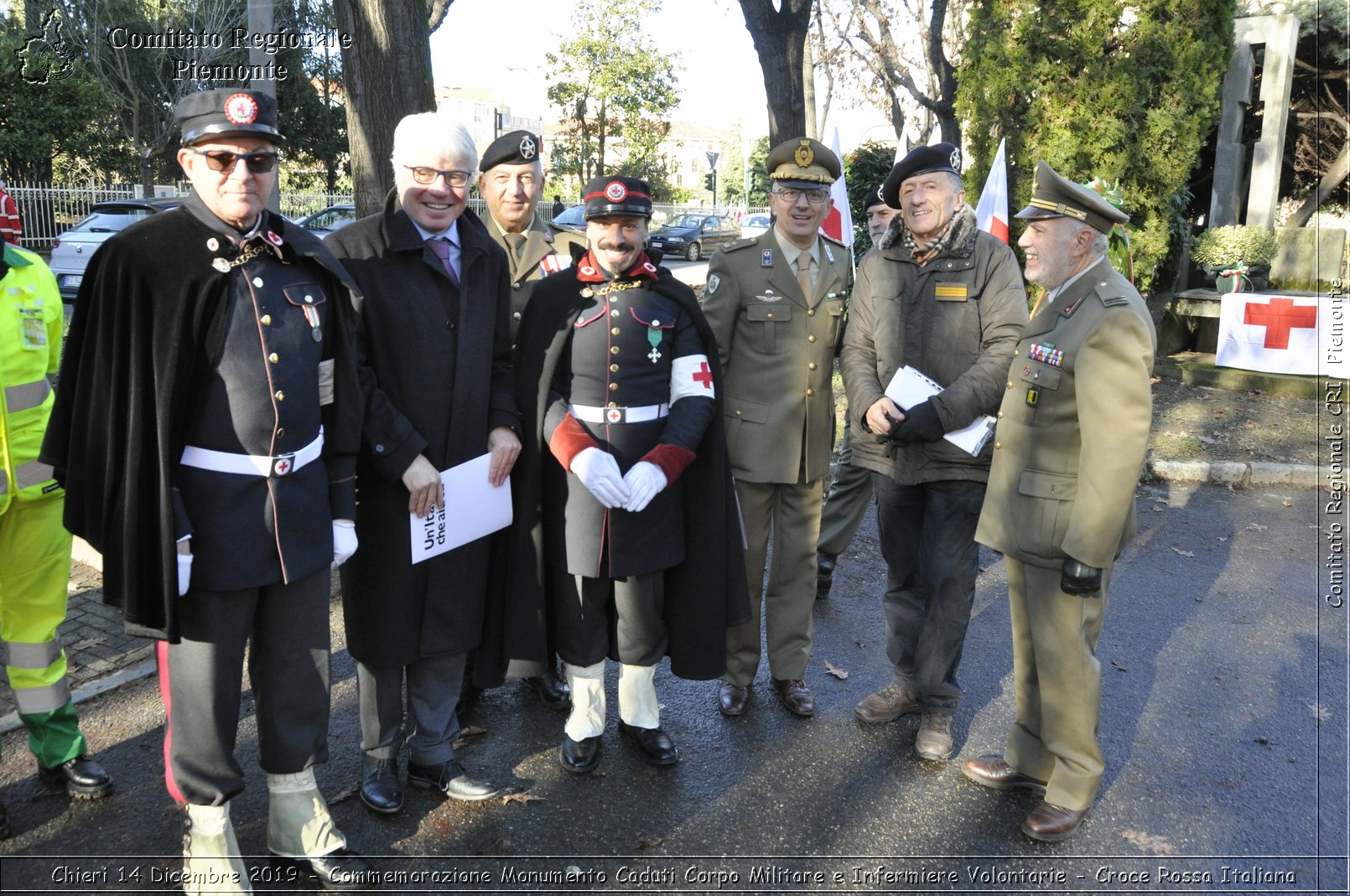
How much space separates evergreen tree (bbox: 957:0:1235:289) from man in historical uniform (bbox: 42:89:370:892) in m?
9.95

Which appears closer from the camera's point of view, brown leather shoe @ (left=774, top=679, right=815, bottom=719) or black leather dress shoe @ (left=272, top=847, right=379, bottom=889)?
black leather dress shoe @ (left=272, top=847, right=379, bottom=889)

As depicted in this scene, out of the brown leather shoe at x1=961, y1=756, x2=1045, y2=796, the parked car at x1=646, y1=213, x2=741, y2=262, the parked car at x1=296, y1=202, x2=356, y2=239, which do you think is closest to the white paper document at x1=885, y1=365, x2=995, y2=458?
the brown leather shoe at x1=961, y1=756, x2=1045, y2=796

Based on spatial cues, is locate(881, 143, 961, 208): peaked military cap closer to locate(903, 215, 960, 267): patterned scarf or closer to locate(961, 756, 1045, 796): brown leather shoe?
locate(903, 215, 960, 267): patterned scarf

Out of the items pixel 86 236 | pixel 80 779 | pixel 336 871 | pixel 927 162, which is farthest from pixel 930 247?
pixel 86 236

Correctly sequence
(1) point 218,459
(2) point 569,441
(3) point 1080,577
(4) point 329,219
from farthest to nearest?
1. (4) point 329,219
2. (2) point 569,441
3. (3) point 1080,577
4. (1) point 218,459

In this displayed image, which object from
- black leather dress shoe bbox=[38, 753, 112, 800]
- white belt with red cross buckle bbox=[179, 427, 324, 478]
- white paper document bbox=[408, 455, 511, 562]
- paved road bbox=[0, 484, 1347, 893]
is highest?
white belt with red cross buckle bbox=[179, 427, 324, 478]

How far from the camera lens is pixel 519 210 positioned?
14.4 feet

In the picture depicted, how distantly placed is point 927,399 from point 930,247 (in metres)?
0.64

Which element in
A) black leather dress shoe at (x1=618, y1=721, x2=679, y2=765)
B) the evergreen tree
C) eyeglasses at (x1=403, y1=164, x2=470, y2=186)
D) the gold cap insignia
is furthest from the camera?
the evergreen tree

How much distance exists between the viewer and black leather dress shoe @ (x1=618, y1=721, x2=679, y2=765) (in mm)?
3941

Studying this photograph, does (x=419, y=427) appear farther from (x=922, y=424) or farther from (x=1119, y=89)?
(x=1119, y=89)

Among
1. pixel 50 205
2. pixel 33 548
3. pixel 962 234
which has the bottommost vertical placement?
pixel 33 548

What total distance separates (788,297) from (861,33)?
729 inches

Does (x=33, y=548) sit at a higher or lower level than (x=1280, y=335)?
lower
